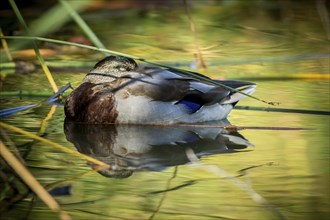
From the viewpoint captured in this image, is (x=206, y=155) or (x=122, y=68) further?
(x=122, y=68)

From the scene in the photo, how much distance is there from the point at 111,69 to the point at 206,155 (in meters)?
1.61

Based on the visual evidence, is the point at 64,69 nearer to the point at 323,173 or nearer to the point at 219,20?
the point at 219,20

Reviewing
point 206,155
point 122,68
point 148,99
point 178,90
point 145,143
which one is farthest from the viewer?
point 122,68

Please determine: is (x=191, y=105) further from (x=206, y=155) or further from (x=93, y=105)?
(x=206, y=155)

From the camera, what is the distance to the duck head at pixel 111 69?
6697 millimetres

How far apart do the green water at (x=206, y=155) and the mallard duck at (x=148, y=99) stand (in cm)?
14

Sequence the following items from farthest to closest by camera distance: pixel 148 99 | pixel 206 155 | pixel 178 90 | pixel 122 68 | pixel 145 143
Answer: pixel 122 68, pixel 178 90, pixel 148 99, pixel 145 143, pixel 206 155

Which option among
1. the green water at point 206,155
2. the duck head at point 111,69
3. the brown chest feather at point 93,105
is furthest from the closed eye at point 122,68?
the green water at point 206,155

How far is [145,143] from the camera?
18.7ft

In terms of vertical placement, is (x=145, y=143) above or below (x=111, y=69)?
below

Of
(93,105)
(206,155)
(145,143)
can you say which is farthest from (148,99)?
(206,155)

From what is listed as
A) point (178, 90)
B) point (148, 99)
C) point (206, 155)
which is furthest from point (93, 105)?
point (206, 155)

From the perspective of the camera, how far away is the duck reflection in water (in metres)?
5.11

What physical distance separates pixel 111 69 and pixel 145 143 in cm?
119
